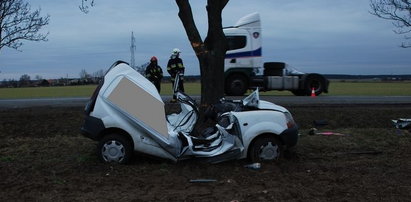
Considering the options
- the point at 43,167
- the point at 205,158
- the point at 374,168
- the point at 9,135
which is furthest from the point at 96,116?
the point at 9,135

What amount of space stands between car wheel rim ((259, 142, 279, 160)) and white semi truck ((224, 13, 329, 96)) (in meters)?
13.9

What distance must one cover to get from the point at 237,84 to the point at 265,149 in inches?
589

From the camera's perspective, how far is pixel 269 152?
25.3 feet

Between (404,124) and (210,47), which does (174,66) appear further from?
(404,124)

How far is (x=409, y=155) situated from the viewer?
844 cm

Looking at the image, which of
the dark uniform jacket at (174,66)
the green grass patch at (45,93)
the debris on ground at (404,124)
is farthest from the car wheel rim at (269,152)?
the green grass patch at (45,93)

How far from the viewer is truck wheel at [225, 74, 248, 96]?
74.0 feet

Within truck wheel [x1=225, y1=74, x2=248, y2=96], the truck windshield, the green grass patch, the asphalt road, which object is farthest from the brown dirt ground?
the green grass patch

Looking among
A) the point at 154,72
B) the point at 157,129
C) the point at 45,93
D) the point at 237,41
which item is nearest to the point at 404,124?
the point at 157,129

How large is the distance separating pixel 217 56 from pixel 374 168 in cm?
395

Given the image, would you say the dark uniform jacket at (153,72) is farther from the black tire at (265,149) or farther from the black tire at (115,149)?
the black tire at (265,149)

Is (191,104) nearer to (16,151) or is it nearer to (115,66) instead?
(115,66)

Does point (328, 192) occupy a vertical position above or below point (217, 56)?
below

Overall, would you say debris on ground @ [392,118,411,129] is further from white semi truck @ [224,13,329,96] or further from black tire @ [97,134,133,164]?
white semi truck @ [224,13,329,96]
